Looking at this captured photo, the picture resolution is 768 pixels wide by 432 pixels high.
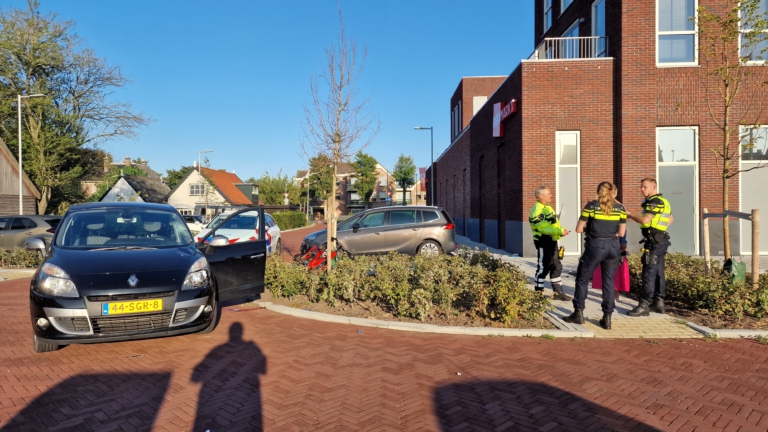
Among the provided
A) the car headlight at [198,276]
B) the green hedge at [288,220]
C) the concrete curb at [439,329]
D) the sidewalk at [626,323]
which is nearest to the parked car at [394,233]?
the sidewalk at [626,323]

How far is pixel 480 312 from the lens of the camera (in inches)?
259

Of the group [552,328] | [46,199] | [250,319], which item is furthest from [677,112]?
[46,199]

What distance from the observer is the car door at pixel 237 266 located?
6660 millimetres

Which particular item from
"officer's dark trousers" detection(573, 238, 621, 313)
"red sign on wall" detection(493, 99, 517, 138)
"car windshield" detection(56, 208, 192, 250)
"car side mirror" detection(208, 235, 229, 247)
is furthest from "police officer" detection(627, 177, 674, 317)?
"red sign on wall" detection(493, 99, 517, 138)

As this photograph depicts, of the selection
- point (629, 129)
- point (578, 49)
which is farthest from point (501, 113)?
point (629, 129)

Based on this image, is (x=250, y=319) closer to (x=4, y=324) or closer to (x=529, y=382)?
(x=4, y=324)

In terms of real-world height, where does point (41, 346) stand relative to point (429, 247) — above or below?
below

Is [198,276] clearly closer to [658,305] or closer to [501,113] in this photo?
[658,305]

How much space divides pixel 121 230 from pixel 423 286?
3.94 m

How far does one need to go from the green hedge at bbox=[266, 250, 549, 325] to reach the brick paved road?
615mm

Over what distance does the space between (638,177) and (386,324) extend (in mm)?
10367

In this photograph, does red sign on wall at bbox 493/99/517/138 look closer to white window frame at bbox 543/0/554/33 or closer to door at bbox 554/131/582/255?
door at bbox 554/131/582/255

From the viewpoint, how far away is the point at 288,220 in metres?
43.5

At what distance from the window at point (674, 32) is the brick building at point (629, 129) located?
0.09 ft
